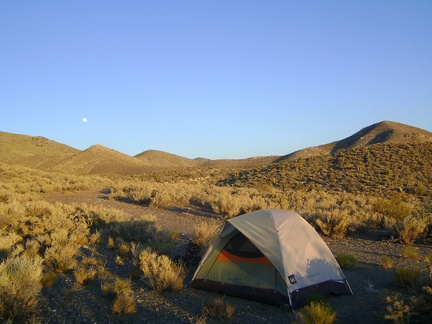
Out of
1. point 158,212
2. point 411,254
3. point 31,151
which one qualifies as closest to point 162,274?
point 411,254

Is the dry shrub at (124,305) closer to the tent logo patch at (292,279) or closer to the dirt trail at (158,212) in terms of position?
the tent logo patch at (292,279)

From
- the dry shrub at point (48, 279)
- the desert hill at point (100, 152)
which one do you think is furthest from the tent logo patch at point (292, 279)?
the desert hill at point (100, 152)

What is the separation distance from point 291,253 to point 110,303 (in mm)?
3588

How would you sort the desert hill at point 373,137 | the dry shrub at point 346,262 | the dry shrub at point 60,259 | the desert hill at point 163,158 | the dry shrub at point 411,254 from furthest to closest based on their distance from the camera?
the desert hill at point 163,158 → the desert hill at point 373,137 → the dry shrub at point 411,254 → the dry shrub at point 346,262 → the dry shrub at point 60,259

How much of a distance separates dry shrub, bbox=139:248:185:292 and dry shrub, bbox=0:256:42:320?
2.15 metres

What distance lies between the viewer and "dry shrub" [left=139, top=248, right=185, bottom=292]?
25.0ft

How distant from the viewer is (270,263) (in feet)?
24.8

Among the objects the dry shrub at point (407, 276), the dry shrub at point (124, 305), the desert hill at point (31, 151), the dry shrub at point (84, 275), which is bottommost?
the dry shrub at point (407, 276)

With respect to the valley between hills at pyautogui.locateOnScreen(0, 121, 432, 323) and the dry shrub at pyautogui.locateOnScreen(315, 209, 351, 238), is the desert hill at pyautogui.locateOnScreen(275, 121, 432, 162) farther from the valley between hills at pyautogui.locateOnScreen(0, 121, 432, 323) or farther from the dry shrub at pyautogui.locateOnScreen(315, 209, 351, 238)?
the dry shrub at pyautogui.locateOnScreen(315, 209, 351, 238)

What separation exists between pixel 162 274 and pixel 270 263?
2238mm

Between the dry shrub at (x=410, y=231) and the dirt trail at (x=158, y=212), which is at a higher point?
the dirt trail at (x=158, y=212)

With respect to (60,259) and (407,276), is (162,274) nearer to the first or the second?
(60,259)

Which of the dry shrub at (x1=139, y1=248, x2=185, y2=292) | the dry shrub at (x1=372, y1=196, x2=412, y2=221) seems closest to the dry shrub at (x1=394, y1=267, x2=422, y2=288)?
the dry shrub at (x1=139, y1=248, x2=185, y2=292)

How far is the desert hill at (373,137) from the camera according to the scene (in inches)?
2884
